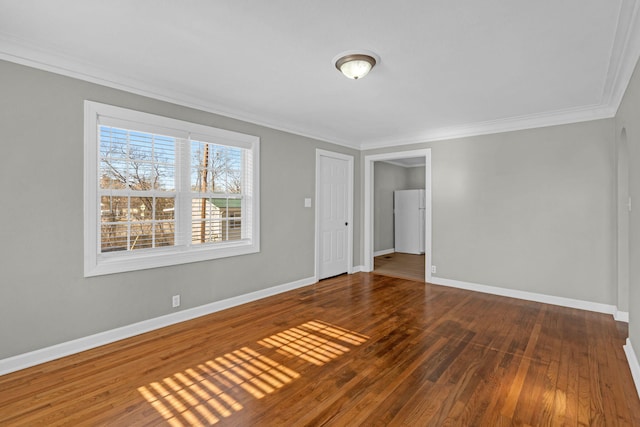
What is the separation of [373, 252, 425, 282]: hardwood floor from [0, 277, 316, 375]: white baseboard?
2661 mm

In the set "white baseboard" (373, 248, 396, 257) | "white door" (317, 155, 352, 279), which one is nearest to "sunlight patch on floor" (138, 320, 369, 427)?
"white door" (317, 155, 352, 279)

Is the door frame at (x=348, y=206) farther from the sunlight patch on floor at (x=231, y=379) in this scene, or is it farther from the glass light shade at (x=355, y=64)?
the glass light shade at (x=355, y=64)

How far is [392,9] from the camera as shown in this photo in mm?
1987

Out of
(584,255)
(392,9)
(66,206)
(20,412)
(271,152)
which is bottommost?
(20,412)

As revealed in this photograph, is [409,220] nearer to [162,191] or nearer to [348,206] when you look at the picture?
[348,206]

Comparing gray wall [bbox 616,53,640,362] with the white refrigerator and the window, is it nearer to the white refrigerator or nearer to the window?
the window

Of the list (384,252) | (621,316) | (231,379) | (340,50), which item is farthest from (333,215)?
(621,316)

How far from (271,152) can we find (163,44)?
214 centimetres

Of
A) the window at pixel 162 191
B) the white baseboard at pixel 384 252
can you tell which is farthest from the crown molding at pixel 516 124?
the white baseboard at pixel 384 252

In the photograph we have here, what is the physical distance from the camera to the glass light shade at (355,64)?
258 cm

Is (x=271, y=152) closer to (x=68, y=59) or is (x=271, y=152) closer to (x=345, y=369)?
(x=68, y=59)

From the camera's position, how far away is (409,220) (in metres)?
8.32

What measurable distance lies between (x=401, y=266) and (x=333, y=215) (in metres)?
2.06

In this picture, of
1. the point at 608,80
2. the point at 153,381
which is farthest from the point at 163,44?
the point at 608,80
